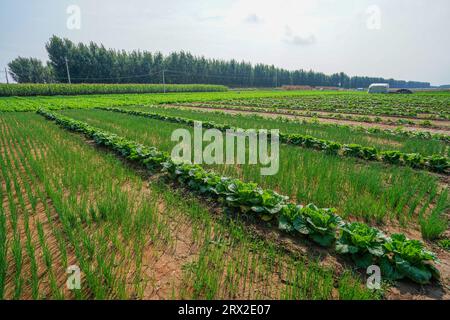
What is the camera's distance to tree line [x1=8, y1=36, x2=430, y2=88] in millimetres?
62812

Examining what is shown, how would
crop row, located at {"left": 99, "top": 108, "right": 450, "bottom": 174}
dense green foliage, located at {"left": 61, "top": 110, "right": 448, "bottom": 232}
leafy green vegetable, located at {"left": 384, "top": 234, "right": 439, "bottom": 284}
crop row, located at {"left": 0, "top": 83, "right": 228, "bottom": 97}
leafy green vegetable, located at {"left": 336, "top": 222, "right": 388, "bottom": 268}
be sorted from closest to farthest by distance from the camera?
leafy green vegetable, located at {"left": 384, "top": 234, "right": 439, "bottom": 284} < leafy green vegetable, located at {"left": 336, "top": 222, "right": 388, "bottom": 268} < dense green foliage, located at {"left": 61, "top": 110, "right": 448, "bottom": 232} < crop row, located at {"left": 99, "top": 108, "right": 450, "bottom": 174} < crop row, located at {"left": 0, "top": 83, "right": 228, "bottom": 97}

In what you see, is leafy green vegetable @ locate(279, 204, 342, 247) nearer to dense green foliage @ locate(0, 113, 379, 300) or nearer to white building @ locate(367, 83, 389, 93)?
dense green foliage @ locate(0, 113, 379, 300)

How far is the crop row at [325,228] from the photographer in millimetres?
2773

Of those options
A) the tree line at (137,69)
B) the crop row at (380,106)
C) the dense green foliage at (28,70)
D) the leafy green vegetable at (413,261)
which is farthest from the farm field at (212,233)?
the dense green foliage at (28,70)

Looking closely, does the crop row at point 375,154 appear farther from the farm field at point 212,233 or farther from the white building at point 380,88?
the white building at point 380,88

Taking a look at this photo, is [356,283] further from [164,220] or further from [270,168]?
[270,168]

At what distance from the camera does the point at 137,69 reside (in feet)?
244

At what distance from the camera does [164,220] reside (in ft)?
13.1

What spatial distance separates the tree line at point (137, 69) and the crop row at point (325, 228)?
71.6 metres

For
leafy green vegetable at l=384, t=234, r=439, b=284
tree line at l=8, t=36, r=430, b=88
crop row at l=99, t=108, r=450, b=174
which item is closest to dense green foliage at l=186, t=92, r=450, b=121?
crop row at l=99, t=108, r=450, b=174

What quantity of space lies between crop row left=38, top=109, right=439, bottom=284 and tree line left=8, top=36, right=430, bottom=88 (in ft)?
235

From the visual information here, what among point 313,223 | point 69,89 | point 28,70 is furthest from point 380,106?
point 28,70

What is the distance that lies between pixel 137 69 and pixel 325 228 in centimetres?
8085

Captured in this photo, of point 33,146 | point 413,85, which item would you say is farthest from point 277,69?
point 413,85
